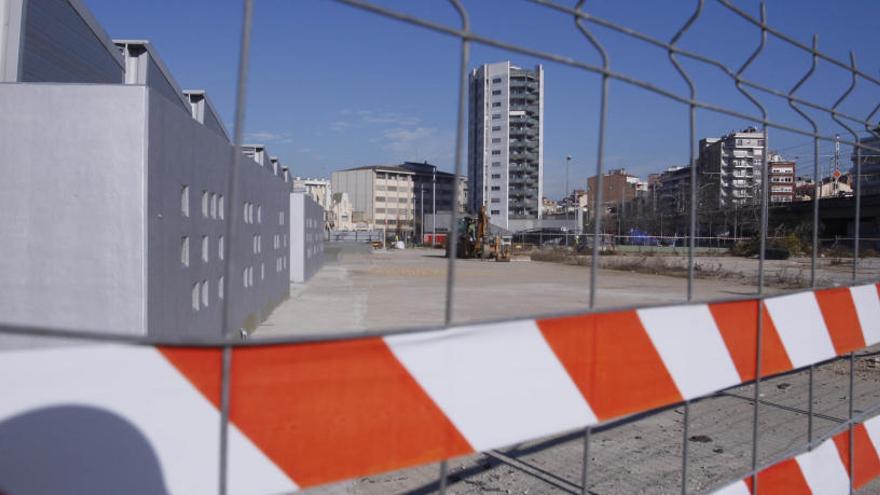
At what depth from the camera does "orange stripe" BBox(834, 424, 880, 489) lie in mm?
4578

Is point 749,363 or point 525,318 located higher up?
point 525,318

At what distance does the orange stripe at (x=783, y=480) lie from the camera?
12.3 feet

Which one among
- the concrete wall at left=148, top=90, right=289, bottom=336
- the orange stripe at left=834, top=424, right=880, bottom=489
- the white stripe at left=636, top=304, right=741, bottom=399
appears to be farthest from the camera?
the concrete wall at left=148, top=90, right=289, bottom=336

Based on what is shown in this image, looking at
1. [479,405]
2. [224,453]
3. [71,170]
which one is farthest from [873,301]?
[71,170]

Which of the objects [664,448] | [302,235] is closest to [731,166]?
[664,448]

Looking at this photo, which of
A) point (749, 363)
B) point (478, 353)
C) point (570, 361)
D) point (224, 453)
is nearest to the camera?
point (224, 453)

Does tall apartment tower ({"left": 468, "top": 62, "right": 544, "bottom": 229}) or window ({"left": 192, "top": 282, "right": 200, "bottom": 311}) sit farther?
tall apartment tower ({"left": 468, "top": 62, "right": 544, "bottom": 229})

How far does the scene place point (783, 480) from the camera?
3.93 m

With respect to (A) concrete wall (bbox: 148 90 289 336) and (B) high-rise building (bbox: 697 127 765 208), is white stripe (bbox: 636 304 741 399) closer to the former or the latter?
(B) high-rise building (bbox: 697 127 765 208)

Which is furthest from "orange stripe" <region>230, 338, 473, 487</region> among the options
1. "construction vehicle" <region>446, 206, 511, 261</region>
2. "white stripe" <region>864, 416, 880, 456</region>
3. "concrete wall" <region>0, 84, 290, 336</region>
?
"construction vehicle" <region>446, 206, 511, 261</region>

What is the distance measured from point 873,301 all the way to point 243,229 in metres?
7.63

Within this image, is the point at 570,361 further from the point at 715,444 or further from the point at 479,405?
the point at 715,444

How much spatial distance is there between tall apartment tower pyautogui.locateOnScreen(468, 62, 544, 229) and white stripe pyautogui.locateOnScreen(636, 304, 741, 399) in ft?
4.04

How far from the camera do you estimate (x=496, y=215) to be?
66.8m
